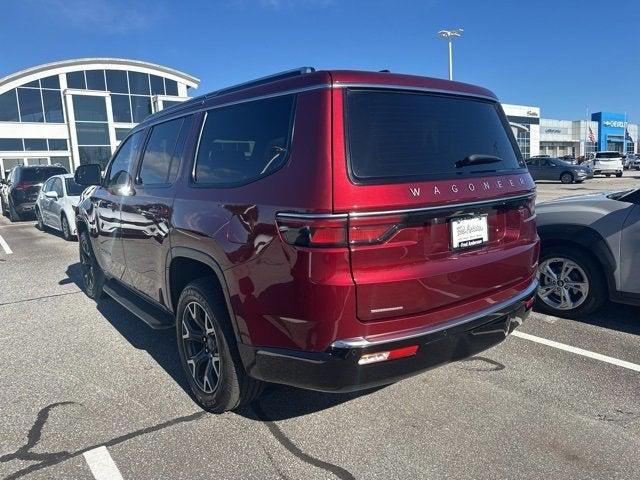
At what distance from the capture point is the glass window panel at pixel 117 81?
3609 centimetres

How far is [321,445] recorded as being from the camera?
2.85 meters

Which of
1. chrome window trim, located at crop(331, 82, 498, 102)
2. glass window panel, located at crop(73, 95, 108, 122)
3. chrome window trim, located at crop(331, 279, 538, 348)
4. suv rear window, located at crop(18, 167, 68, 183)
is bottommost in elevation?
chrome window trim, located at crop(331, 279, 538, 348)

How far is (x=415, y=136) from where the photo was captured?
269 cm

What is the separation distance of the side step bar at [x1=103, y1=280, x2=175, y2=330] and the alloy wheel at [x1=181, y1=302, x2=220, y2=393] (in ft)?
1.49

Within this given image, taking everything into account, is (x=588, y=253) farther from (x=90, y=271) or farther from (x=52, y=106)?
(x=52, y=106)

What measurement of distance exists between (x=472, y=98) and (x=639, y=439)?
2203mm

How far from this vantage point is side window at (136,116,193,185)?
11.7ft

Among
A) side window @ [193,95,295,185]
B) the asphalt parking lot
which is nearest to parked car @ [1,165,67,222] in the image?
the asphalt parking lot

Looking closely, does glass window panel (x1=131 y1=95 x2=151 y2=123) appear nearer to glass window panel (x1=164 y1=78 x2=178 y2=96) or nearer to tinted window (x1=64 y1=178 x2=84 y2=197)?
glass window panel (x1=164 y1=78 x2=178 y2=96)

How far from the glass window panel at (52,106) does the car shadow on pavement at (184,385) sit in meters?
33.7

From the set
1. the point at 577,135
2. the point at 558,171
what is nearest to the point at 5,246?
the point at 558,171

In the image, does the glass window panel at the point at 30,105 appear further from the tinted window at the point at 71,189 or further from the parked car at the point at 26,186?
the tinted window at the point at 71,189

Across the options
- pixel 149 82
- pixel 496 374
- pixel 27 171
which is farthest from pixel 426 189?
pixel 149 82

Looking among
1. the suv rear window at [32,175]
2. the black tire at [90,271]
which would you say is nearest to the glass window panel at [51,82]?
the suv rear window at [32,175]
